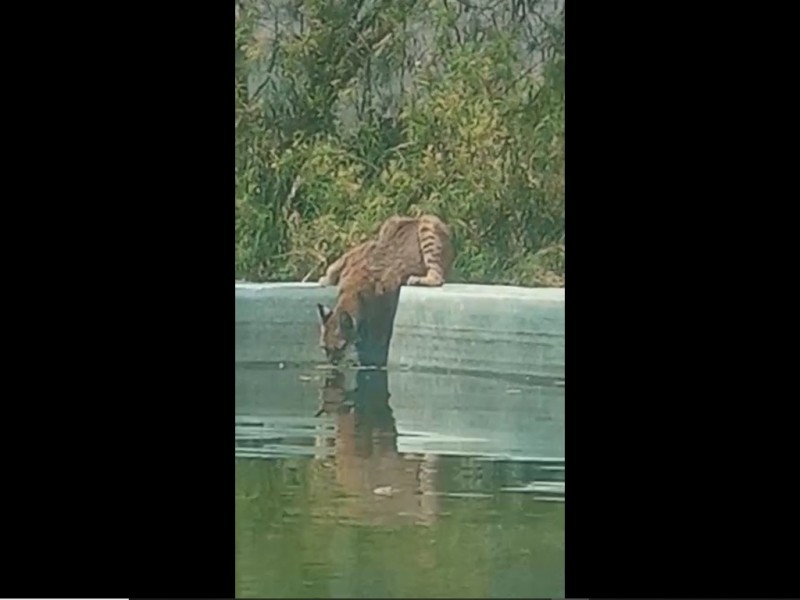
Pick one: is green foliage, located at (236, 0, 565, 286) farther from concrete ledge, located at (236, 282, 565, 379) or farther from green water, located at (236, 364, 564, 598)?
green water, located at (236, 364, 564, 598)

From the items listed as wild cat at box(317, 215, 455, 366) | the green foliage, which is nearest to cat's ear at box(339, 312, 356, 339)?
wild cat at box(317, 215, 455, 366)

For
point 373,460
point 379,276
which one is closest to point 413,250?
point 379,276

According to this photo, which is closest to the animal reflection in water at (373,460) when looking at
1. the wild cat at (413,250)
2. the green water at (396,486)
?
the green water at (396,486)

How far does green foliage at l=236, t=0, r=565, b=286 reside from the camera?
2.95 meters

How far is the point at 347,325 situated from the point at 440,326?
17cm

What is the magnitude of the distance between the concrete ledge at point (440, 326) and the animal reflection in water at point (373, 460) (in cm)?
7

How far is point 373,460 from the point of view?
2912 mm

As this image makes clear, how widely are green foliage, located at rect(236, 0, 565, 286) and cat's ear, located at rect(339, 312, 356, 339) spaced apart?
0.33 feet

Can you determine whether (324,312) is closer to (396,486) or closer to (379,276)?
(379,276)

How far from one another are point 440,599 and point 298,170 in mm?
821
